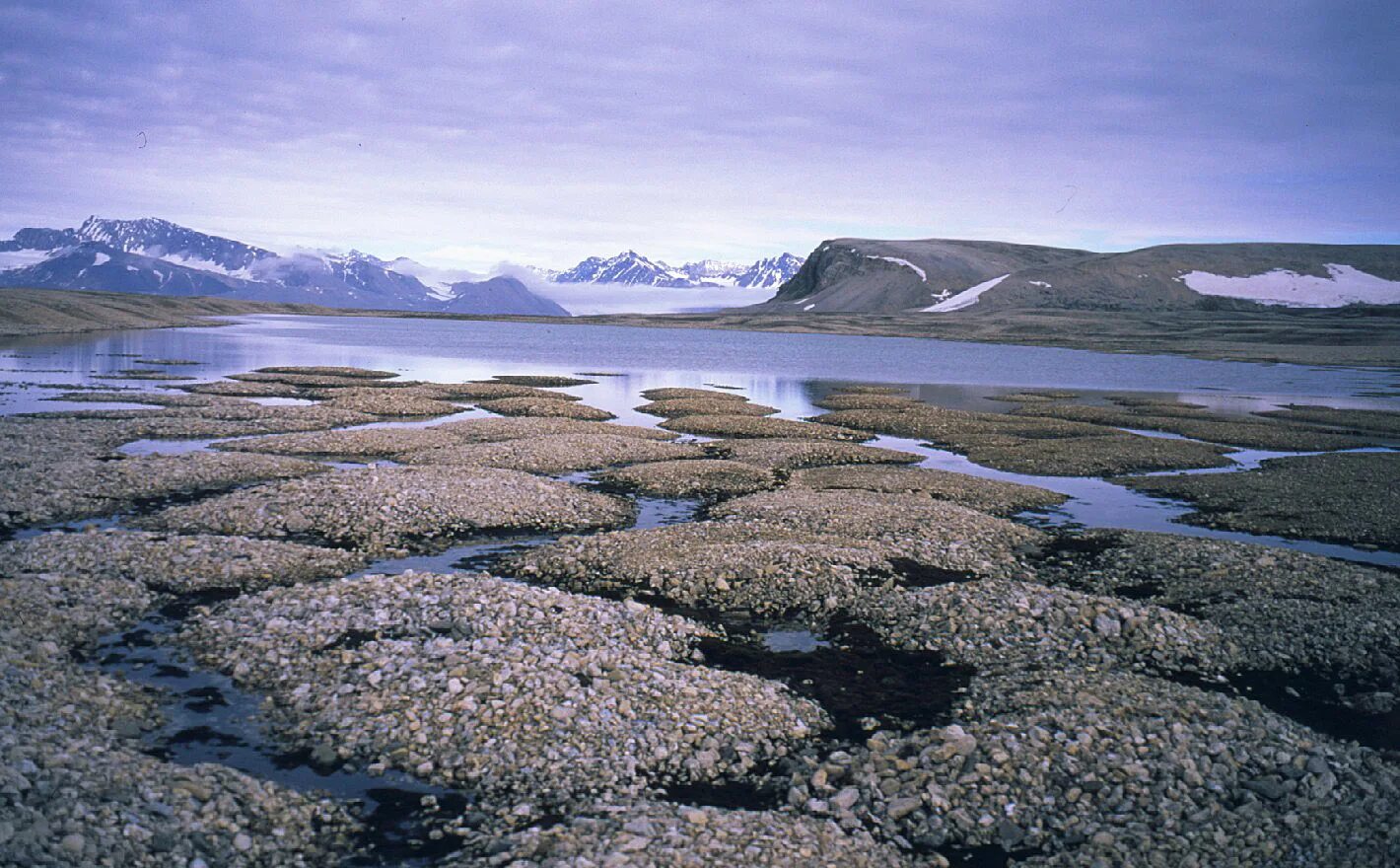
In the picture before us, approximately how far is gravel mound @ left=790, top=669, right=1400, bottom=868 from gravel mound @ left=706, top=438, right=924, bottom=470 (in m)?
23.5

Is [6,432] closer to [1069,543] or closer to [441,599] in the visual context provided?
[441,599]

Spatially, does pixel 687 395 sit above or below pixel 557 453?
above

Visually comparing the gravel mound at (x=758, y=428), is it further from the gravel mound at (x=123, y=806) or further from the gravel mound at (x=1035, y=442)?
the gravel mound at (x=123, y=806)

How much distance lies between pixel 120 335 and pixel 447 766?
136 m

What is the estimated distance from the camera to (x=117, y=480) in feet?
88.0

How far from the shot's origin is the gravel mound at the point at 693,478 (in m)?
30.7

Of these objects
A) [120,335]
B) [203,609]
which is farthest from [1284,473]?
[120,335]

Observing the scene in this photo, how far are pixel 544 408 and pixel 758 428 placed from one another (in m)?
13.6

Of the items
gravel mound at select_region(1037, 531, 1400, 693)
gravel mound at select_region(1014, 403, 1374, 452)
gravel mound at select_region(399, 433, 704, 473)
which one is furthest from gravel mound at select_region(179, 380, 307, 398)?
gravel mound at select_region(1037, 531, 1400, 693)

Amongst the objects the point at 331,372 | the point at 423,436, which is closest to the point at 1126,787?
the point at 423,436

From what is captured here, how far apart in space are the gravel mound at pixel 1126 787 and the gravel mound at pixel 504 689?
1.72m

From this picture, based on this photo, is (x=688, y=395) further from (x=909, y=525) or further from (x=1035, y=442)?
(x=909, y=525)

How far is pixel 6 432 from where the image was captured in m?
34.7

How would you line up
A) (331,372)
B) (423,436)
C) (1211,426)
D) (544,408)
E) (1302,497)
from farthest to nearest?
(331,372) → (1211,426) → (544,408) → (423,436) → (1302,497)
